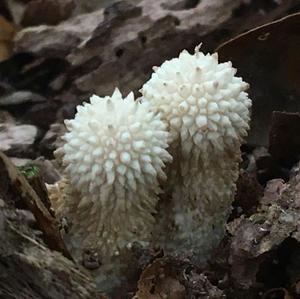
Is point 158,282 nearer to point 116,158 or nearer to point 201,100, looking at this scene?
point 116,158

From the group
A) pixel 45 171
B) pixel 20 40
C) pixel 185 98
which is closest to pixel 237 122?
pixel 185 98

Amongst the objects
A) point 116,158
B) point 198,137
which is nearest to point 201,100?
point 198,137

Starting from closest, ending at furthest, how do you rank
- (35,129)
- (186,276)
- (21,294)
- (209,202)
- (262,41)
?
(21,294) < (186,276) < (209,202) < (262,41) < (35,129)

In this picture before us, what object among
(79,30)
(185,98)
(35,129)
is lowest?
(35,129)

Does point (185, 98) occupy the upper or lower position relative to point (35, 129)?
upper

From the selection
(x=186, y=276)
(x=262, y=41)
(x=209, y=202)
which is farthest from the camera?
(x=262, y=41)

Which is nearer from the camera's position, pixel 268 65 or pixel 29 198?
pixel 29 198

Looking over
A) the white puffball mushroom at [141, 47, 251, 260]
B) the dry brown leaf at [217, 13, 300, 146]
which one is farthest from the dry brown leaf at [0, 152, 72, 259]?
the dry brown leaf at [217, 13, 300, 146]

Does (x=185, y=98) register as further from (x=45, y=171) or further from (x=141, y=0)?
(x=141, y=0)
